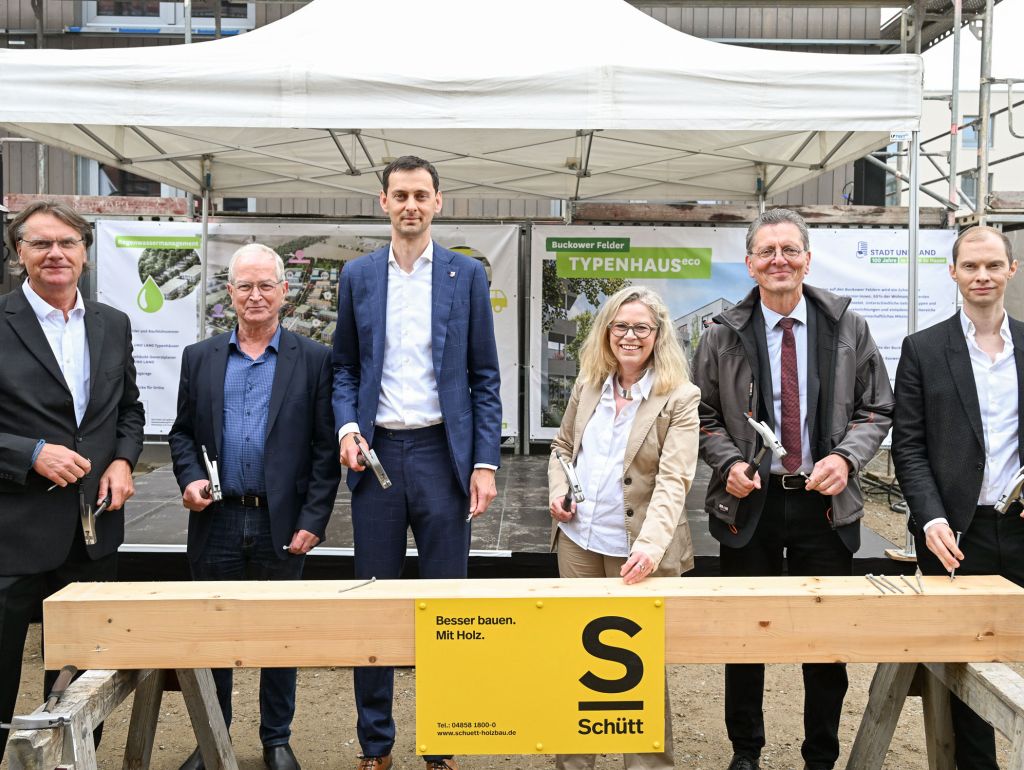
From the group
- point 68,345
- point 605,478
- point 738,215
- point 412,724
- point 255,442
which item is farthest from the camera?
point 738,215

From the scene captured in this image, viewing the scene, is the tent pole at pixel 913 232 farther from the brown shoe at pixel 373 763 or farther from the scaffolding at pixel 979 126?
the brown shoe at pixel 373 763

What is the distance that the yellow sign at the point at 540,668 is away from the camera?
213 centimetres

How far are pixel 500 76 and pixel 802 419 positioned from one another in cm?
208

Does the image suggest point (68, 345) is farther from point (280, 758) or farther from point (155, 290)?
point (155, 290)

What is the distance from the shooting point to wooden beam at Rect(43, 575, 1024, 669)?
2135 mm

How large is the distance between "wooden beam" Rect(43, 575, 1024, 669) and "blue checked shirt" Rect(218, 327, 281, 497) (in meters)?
0.65

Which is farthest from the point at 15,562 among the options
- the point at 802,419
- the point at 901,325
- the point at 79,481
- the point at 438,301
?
the point at 901,325

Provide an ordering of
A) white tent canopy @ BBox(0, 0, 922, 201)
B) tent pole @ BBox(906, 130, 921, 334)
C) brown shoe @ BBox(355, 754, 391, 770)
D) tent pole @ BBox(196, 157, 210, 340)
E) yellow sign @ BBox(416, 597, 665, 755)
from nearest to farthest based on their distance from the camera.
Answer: yellow sign @ BBox(416, 597, 665, 755) → brown shoe @ BBox(355, 754, 391, 770) → white tent canopy @ BBox(0, 0, 922, 201) → tent pole @ BBox(906, 130, 921, 334) → tent pole @ BBox(196, 157, 210, 340)

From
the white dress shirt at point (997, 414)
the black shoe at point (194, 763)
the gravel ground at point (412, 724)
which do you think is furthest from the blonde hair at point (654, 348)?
the black shoe at point (194, 763)

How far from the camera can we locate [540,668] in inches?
83.9

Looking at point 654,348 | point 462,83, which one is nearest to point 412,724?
point 654,348

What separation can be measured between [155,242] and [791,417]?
19.7ft

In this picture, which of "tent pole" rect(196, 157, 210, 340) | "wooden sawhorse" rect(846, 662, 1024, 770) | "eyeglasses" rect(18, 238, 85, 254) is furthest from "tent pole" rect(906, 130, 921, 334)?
"tent pole" rect(196, 157, 210, 340)

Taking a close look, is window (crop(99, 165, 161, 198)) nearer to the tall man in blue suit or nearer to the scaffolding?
the scaffolding
